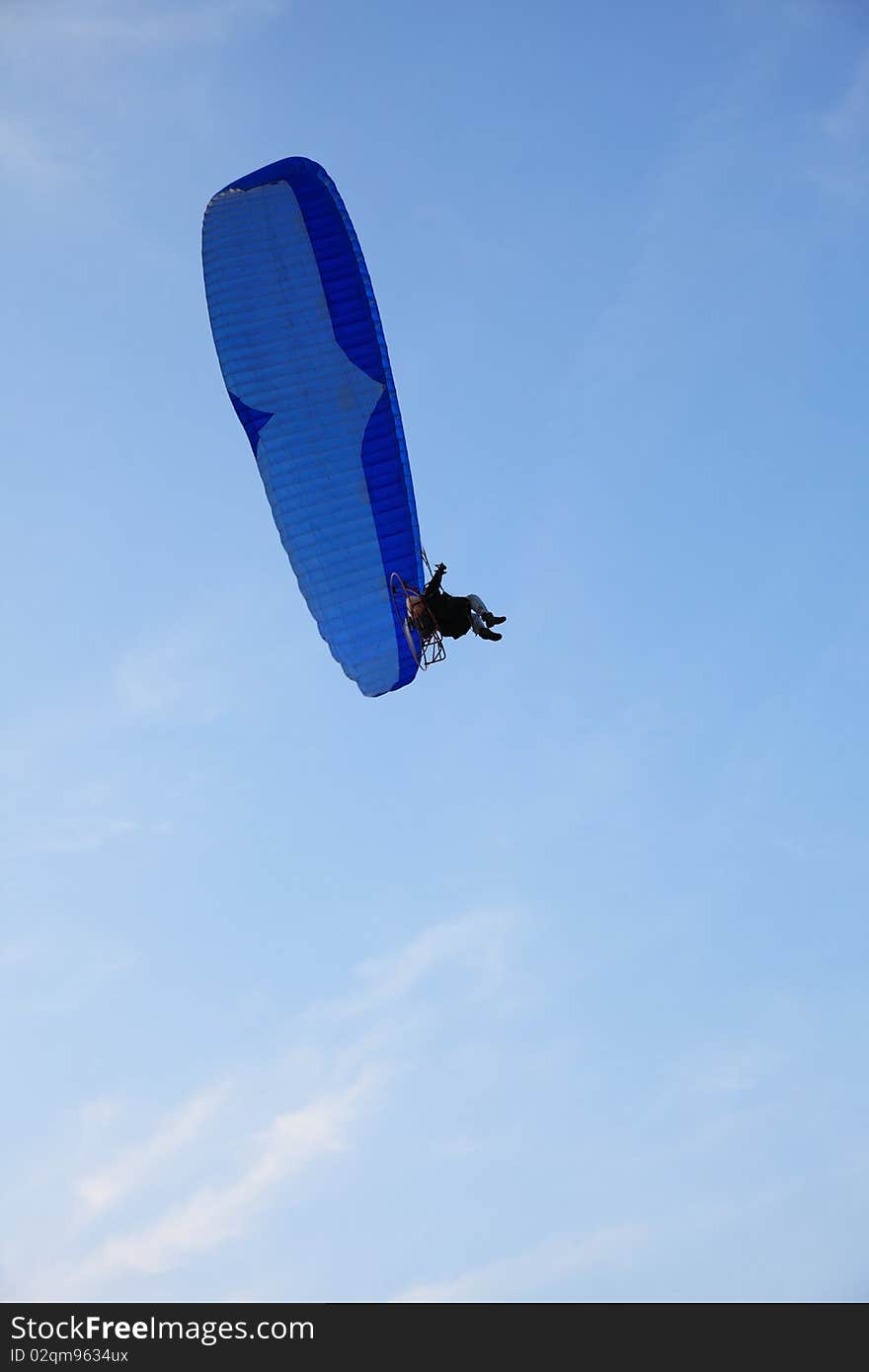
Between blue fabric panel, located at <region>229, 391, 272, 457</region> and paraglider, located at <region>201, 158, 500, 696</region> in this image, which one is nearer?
paraglider, located at <region>201, 158, 500, 696</region>

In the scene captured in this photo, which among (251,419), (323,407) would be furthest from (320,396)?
(251,419)

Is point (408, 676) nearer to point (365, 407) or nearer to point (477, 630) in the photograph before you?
point (477, 630)

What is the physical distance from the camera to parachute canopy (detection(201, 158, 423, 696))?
14336 millimetres

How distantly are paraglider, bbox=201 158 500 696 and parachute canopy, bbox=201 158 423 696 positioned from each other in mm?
16

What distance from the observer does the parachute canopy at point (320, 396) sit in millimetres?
14336

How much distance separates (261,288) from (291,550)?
3537 mm

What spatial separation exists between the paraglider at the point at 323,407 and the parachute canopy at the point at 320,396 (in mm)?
16

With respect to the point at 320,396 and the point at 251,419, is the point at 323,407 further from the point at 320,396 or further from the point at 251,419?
the point at 251,419

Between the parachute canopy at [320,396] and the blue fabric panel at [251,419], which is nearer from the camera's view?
the parachute canopy at [320,396]

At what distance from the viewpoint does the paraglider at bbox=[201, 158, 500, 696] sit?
1433cm

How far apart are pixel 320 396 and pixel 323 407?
0.54ft

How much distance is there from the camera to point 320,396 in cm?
1463

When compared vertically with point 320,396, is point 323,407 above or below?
below
